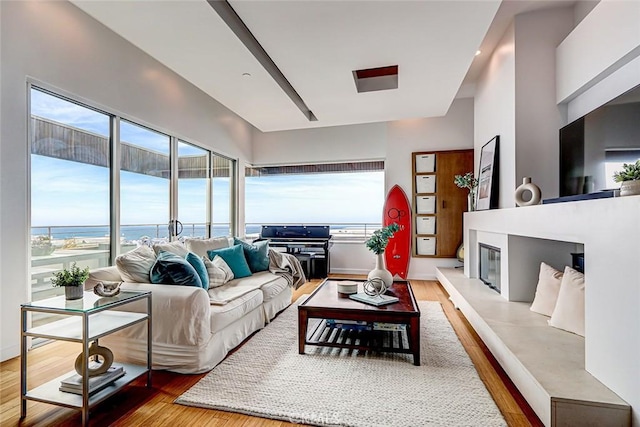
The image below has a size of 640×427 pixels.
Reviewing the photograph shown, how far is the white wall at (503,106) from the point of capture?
3.21 metres

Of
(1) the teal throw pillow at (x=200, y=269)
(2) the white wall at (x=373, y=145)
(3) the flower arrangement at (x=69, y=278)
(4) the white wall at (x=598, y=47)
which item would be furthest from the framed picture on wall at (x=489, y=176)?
(3) the flower arrangement at (x=69, y=278)

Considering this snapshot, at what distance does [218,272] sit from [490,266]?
3.07 m

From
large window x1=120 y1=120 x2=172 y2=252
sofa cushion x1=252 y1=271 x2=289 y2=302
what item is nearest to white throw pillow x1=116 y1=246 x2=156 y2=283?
sofa cushion x1=252 y1=271 x2=289 y2=302

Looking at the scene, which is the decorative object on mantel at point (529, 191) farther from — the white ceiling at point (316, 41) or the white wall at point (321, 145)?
the white wall at point (321, 145)

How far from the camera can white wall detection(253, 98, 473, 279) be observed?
17.5 feet

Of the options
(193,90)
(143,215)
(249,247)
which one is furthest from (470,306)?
(193,90)

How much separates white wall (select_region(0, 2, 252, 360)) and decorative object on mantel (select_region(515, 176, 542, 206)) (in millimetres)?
3993

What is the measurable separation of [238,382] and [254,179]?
4.88 metres

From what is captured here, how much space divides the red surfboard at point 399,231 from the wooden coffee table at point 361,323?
261 centimetres

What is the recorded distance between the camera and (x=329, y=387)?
6.40 feet

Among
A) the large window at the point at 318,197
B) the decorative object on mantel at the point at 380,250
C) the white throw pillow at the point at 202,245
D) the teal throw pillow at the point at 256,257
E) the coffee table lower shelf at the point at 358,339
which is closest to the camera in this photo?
the coffee table lower shelf at the point at 358,339

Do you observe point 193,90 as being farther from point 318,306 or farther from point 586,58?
point 586,58

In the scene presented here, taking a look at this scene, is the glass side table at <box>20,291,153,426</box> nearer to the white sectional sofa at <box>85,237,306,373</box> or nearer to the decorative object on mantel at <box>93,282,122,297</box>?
the decorative object on mantel at <box>93,282,122,297</box>

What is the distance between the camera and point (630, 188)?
148 cm
